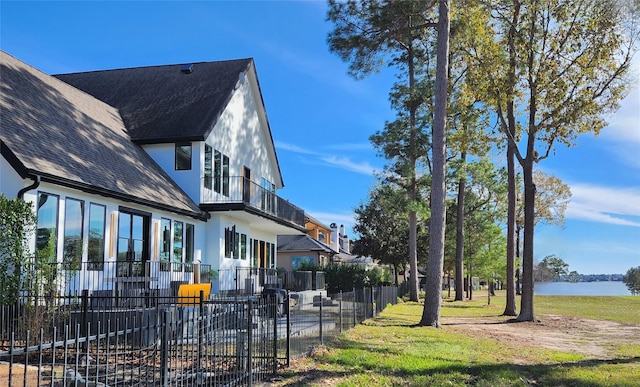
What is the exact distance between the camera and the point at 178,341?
9.60 m

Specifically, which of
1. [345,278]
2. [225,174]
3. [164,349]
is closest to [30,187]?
[164,349]

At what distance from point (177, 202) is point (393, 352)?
36.7 ft

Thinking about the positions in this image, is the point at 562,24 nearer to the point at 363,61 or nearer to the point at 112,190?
the point at 363,61

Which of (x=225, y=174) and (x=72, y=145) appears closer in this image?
(x=72, y=145)

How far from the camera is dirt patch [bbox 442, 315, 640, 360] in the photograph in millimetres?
15055

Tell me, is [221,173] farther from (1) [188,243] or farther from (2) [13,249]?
(2) [13,249]

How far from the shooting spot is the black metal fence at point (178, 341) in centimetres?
649

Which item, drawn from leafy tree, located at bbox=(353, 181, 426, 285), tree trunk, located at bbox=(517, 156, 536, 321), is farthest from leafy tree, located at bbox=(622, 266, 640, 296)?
tree trunk, located at bbox=(517, 156, 536, 321)

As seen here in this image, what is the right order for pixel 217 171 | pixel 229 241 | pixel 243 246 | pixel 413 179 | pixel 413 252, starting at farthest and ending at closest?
pixel 413 252 → pixel 413 179 → pixel 243 246 → pixel 229 241 → pixel 217 171

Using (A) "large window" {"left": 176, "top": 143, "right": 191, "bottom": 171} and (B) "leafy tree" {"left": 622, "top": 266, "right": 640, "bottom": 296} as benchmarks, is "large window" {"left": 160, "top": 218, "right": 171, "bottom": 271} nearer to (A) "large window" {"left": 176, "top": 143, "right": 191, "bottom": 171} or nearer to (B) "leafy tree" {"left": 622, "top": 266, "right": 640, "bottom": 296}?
(A) "large window" {"left": 176, "top": 143, "right": 191, "bottom": 171}

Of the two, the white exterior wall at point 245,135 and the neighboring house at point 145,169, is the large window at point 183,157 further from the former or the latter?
the white exterior wall at point 245,135

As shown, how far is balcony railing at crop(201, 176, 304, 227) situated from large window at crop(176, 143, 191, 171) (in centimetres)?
92

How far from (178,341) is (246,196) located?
16383mm

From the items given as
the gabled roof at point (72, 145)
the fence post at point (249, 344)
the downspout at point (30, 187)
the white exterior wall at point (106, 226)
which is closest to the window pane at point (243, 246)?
the gabled roof at point (72, 145)
